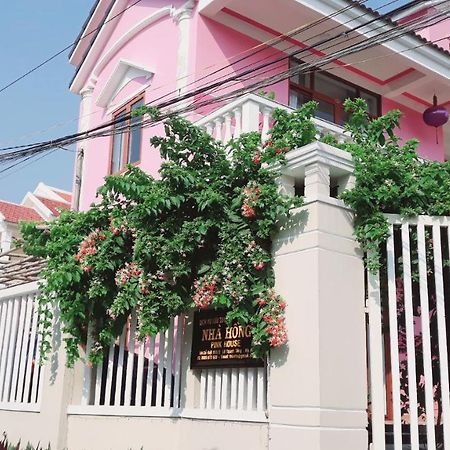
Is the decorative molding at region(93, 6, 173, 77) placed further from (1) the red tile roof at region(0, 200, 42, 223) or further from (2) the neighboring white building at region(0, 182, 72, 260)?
(1) the red tile roof at region(0, 200, 42, 223)

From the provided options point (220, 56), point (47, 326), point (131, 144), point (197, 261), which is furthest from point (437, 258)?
point (131, 144)

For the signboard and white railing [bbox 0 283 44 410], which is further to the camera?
white railing [bbox 0 283 44 410]

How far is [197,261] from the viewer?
205 inches

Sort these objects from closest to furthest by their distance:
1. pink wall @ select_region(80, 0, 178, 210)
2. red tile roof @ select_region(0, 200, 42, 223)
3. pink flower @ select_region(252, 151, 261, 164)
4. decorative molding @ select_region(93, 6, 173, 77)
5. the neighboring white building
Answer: pink flower @ select_region(252, 151, 261, 164) < pink wall @ select_region(80, 0, 178, 210) < decorative molding @ select_region(93, 6, 173, 77) < the neighboring white building < red tile roof @ select_region(0, 200, 42, 223)

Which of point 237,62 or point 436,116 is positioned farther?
point 436,116

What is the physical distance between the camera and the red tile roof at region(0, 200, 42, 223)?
18.0 metres

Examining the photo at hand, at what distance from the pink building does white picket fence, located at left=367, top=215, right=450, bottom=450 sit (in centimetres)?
313

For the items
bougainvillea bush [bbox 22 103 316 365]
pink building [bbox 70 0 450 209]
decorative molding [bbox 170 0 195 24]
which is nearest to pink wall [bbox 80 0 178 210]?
pink building [bbox 70 0 450 209]

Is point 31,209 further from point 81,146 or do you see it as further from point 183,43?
point 183,43

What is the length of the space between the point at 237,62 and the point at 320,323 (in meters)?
5.16

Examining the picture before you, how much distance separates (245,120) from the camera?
5.76 m

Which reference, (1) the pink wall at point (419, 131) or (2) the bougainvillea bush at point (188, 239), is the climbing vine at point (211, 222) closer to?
(2) the bougainvillea bush at point (188, 239)

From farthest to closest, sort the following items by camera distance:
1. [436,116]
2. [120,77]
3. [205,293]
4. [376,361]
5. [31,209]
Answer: [31,209] < [120,77] < [436,116] < [205,293] < [376,361]

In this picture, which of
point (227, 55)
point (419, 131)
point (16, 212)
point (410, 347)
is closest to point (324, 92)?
point (227, 55)
